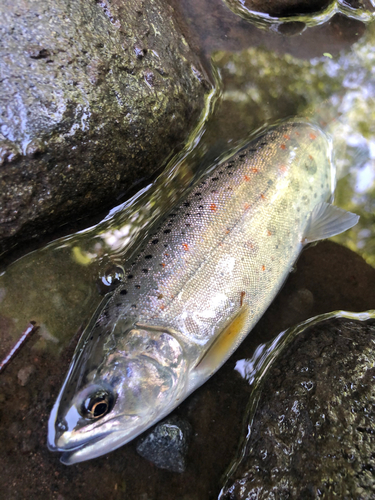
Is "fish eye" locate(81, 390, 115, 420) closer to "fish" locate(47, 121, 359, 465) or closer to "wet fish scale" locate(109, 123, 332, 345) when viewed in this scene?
"fish" locate(47, 121, 359, 465)

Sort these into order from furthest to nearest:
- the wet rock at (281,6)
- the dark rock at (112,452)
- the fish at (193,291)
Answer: the wet rock at (281,6) → the dark rock at (112,452) → the fish at (193,291)

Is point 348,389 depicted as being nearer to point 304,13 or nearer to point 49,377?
point 49,377

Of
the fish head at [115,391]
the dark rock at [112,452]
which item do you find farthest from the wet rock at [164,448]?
the fish head at [115,391]

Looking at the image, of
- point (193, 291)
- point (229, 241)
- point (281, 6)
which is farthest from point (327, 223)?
point (281, 6)

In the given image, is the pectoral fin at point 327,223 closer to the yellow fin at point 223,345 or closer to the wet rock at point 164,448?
the yellow fin at point 223,345

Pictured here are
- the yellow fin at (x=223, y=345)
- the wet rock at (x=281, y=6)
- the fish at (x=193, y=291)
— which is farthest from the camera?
the wet rock at (x=281, y=6)

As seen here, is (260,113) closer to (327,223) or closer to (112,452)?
(327,223)

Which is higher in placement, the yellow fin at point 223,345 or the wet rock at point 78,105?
the wet rock at point 78,105

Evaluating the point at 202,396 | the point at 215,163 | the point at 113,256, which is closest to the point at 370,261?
the point at 215,163
